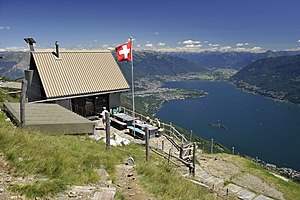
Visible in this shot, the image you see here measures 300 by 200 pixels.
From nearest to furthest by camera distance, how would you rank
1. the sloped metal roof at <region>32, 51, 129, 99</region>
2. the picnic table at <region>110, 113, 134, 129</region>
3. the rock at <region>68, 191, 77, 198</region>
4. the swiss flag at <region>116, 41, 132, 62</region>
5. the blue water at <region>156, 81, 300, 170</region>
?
the rock at <region>68, 191, 77, 198</region> → the swiss flag at <region>116, 41, 132, 62</region> → the sloped metal roof at <region>32, 51, 129, 99</region> → the picnic table at <region>110, 113, 134, 129</region> → the blue water at <region>156, 81, 300, 170</region>

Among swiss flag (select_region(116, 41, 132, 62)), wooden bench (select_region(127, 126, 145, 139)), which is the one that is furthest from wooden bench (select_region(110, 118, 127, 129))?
swiss flag (select_region(116, 41, 132, 62))

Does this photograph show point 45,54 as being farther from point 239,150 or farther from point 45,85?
point 239,150

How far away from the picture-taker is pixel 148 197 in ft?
21.9

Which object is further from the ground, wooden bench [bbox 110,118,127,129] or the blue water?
wooden bench [bbox 110,118,127,129]

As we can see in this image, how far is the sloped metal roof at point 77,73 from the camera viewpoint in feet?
61.3

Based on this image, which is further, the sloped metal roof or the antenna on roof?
the antenna on roof

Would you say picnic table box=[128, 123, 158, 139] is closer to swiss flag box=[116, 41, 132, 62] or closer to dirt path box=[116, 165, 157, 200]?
swiss flag box=[116, 41, 132, 62]

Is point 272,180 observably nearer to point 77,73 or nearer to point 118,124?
point 118,124

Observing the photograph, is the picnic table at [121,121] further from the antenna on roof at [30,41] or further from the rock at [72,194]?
the rock at [72,194]

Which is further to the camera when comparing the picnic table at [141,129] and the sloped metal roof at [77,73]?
the sloped metal roof at [77,73]

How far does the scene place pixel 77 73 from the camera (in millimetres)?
20141

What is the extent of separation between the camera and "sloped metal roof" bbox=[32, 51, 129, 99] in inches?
736

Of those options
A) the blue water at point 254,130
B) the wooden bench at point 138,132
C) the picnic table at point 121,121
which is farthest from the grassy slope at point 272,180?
the blue water at point 254,130

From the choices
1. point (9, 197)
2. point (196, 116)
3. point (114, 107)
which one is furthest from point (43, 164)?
point (196, 116)
